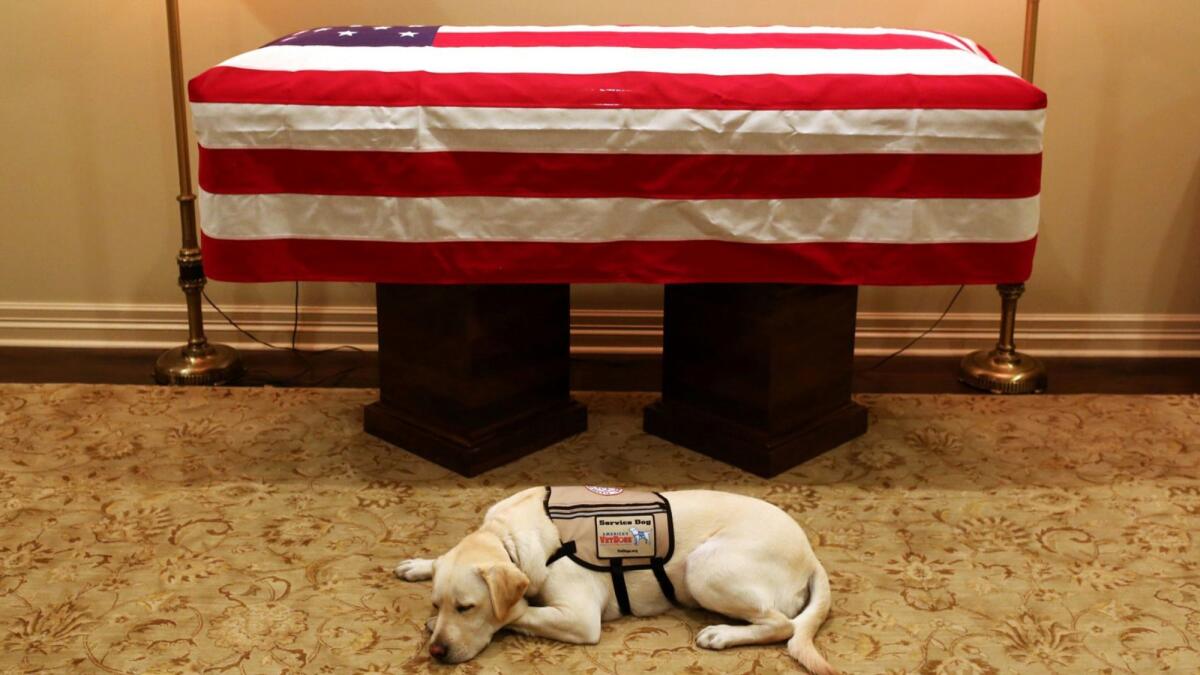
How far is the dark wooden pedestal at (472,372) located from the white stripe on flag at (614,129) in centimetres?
39

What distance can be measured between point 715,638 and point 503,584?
39 centimetres

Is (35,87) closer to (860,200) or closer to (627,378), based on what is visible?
(627,378)

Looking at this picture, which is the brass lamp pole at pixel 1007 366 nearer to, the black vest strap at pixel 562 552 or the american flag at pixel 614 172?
the american flag at pixel 614 172

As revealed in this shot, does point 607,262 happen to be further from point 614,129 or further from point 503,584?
point 503,584

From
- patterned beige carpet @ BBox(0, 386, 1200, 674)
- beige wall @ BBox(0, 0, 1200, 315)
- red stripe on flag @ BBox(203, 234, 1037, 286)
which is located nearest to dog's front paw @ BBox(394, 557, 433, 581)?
patterned beige carpet @ BBox(0, 386, 1200, 674)

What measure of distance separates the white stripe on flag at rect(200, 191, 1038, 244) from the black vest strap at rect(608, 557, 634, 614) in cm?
74

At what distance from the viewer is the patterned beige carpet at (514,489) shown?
88.4 inches

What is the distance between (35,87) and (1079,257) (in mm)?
3106

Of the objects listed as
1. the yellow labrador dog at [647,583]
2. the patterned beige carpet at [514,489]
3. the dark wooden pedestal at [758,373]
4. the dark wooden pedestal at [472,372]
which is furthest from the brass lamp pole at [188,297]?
the yellow labrador dog at [647,583]

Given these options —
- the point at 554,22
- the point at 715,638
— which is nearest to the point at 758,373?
the point at 715,638

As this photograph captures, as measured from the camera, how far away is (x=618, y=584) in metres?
2.31

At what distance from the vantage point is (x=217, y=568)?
8.29 feet

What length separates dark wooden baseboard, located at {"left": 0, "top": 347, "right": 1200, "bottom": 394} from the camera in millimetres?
3633

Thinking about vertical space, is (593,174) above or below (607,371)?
above
